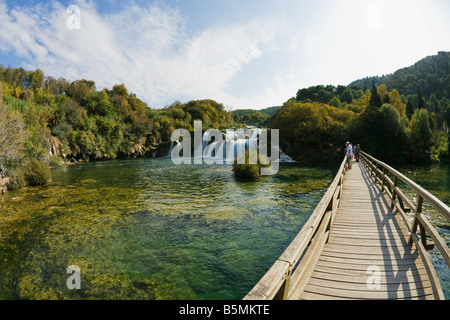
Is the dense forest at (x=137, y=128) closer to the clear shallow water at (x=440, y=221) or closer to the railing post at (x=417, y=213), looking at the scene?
the clear shallow water at (x=440, y=221)

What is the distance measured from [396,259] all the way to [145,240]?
755 cm

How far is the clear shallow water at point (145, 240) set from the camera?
245 inches

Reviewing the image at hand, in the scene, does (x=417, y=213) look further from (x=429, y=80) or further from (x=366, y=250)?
(x=429, y=80)

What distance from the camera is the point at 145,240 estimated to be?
349 inches

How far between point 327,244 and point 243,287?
236 cm

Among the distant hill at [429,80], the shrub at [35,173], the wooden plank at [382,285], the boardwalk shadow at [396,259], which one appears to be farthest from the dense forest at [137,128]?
the distant hill at [429,80]

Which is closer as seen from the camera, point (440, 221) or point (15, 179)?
point (440, 221)

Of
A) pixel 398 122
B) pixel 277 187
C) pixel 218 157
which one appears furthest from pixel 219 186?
pixel 398 122

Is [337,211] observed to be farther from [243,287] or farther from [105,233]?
[105,233]

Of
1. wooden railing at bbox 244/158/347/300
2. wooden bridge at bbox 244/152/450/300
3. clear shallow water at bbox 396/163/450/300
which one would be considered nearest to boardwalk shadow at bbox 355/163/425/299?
wooden bridge at bbox 244/152/450/300

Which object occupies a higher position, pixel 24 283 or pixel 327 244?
pixel 327 244

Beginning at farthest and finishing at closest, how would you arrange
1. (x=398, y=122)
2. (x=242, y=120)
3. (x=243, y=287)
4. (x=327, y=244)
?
(x=242, y=120), (x=398, y=122), (x=243, y=287), (x=327, y=244)

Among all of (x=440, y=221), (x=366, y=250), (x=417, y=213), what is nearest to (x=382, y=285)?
(x=366, y=250)

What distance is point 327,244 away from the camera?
18.1 feet
